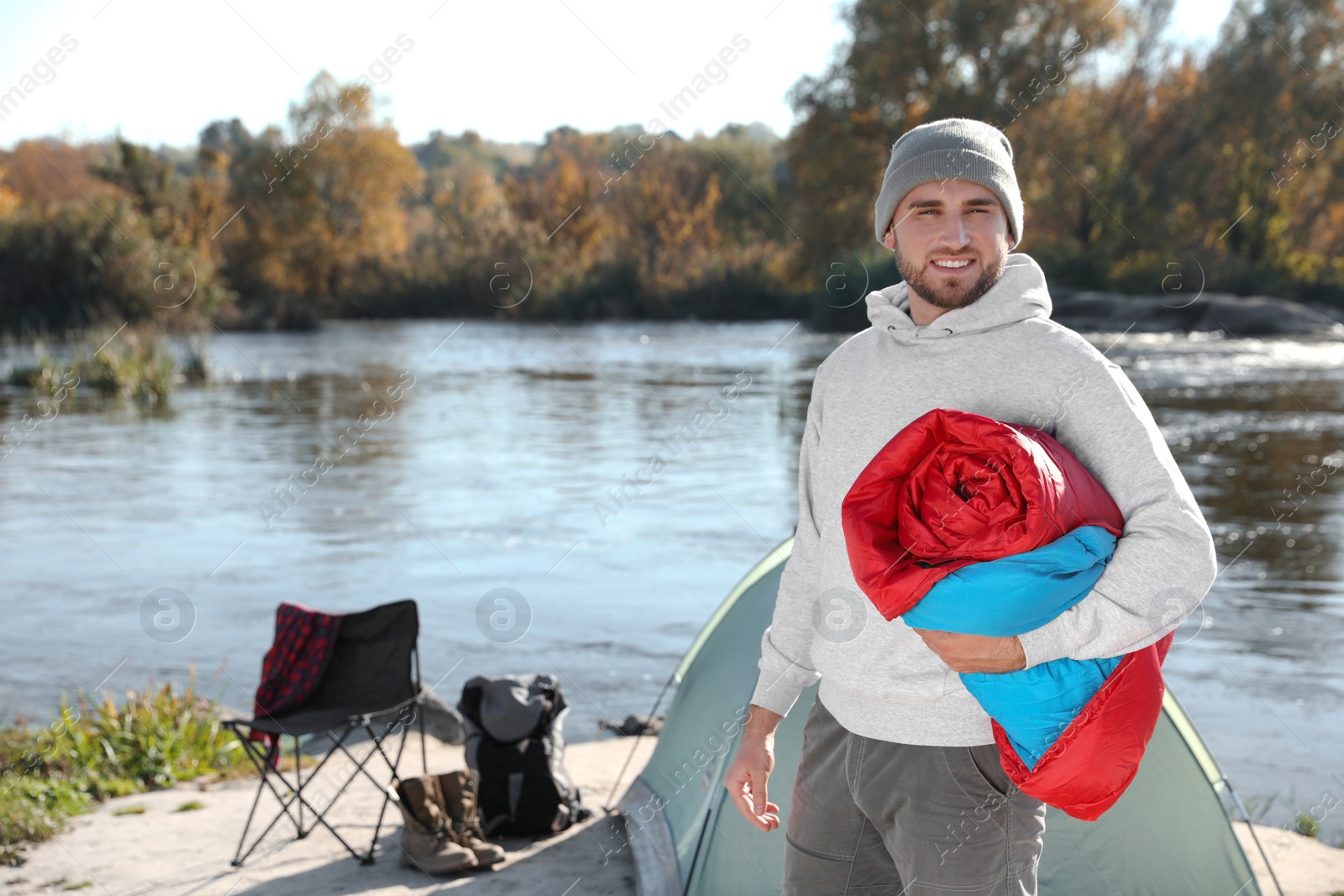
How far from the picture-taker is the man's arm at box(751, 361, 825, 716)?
1992 millimetres

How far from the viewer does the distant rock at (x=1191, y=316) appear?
2758 centimetres

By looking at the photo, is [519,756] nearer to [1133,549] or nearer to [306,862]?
[306,862]

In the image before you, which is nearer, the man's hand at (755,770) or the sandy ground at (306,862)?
the man's hand at (755,770)

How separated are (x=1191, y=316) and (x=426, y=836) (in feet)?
94.2

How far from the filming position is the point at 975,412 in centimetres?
169

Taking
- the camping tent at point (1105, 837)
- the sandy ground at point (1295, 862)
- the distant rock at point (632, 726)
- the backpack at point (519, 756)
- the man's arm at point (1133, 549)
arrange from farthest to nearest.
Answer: the distant rock at point (632, 726), the backpack at point (519, 756), the sandy ground at point (1295, 862), the camping tent at point (1105, 837), the man's arm at point (1133, 549)

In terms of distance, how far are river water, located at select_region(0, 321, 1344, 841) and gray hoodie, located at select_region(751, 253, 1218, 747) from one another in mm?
1616

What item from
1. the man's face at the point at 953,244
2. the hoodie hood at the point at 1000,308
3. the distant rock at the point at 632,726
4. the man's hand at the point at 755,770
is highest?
the man's face at the point at 953,244

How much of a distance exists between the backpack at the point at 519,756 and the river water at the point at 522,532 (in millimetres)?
1040

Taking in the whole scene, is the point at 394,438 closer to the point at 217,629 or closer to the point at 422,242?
the point at 217,629

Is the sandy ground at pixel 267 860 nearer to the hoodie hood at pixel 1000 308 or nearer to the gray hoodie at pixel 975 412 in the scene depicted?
the gray hoodie at pixel 975 412

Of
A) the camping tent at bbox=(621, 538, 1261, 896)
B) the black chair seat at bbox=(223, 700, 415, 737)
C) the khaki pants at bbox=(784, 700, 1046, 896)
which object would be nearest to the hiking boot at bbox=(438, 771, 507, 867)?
the black chair seat at bbox=(223, 700, 415, 737)

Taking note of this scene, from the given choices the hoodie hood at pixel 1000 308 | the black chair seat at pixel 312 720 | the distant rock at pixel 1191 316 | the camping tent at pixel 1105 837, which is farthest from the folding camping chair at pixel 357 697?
the distant rock at pixel 1191 316

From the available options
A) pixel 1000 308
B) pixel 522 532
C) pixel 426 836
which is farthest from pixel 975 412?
pixel 522 532
